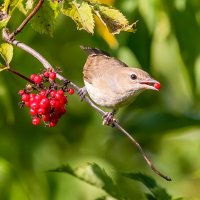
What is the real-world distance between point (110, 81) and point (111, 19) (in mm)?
2009

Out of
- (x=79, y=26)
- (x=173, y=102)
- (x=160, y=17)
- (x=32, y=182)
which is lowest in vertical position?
(x=173, y=102)

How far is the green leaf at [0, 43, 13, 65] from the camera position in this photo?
9.68 feet

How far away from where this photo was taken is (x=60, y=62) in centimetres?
529

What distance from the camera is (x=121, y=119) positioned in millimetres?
5648

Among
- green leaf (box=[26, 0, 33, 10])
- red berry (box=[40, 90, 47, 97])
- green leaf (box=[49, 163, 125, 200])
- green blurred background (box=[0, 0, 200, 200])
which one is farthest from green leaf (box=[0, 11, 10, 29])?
green leaf (box=[49, 163, 125, 200])

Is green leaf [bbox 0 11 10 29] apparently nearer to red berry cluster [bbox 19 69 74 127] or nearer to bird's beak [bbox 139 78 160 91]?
red berry cluster [bbox 19 69 74 127]

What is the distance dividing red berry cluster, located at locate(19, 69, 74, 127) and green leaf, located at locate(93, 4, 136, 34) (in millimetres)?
358

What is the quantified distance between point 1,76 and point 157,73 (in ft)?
5.66

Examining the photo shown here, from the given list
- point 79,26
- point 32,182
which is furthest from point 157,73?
point 79,26

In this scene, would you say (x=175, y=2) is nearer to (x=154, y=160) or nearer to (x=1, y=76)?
(x=1, y=76)

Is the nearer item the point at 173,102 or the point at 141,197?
the point at 141,197

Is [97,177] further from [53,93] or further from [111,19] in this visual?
[111,19]

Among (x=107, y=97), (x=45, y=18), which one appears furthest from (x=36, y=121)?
(x=107, y=97)

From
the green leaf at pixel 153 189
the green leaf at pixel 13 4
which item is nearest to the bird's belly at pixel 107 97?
the green leaf at pixel 153 189
